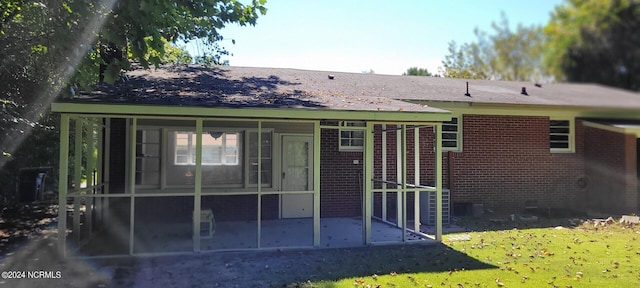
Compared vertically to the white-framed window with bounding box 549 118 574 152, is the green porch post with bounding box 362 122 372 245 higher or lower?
lower

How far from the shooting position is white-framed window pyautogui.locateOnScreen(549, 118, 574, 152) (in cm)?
1312

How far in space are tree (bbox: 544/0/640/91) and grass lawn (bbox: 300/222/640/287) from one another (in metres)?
4.91

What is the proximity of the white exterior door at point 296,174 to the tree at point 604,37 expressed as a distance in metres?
9.80

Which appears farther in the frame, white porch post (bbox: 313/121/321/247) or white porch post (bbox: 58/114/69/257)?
white porch post (bbox: 313/121/321/247)

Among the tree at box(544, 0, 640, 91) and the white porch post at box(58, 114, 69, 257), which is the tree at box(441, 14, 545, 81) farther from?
the white porch post at box(58, 114, 69, 257)

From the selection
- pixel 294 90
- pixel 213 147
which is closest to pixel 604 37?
pixel 294 90

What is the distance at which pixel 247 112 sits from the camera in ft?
23.2

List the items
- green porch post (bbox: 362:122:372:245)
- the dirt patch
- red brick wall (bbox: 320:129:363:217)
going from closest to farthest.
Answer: the dirt patch
green porch post (bbox: 362:122:372:245)
red brick wall (bbox: 320:129:363:217)

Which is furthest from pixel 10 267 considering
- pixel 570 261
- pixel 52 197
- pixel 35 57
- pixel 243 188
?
pixel 52 197

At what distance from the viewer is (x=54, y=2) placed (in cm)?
670

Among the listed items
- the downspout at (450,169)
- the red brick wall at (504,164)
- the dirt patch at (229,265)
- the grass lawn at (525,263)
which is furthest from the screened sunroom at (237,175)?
the grass lawn at (525,263)

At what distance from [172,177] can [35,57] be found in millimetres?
3566

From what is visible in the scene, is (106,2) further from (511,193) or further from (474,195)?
(511,193)

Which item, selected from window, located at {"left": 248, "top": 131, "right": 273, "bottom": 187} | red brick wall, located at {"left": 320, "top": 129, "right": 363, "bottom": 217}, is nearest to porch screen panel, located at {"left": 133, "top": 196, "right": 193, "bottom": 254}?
window, located at {"left": 248, "top": 131, "right": 273, "bottom": 187}
